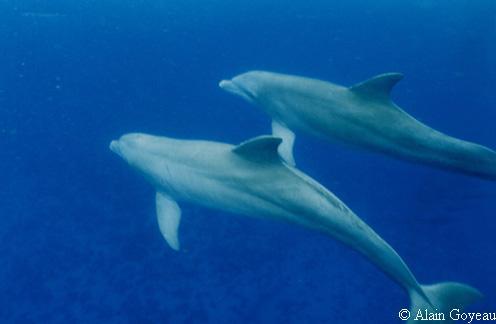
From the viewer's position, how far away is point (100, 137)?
37.4 ft

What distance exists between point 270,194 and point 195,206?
366 centimetres

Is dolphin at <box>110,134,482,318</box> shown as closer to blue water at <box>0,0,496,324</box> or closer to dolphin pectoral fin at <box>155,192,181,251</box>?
dolphin pectoral fin at <box>155,192,181,251</box>

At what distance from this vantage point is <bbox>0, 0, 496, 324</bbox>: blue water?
7.75m

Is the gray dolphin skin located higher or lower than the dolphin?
higher

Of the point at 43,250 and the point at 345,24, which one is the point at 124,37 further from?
the point at 43,250

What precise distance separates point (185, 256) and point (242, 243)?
106 centimetres

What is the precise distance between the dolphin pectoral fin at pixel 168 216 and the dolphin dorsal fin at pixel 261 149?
76.6 inches

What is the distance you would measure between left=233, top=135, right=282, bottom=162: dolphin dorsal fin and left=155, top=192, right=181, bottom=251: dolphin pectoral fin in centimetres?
195

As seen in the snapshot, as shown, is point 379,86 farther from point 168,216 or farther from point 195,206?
point 195,206

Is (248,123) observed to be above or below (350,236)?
below

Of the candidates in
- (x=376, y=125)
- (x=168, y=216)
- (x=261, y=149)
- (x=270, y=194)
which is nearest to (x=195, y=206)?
(x=168, y=216)

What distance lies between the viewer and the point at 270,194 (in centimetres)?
574

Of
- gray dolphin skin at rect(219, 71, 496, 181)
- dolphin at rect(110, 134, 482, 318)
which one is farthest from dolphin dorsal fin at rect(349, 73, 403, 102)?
dolphin at rect(110, 134, 482, 318)

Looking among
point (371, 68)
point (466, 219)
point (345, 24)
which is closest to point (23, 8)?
point (345, 24)
